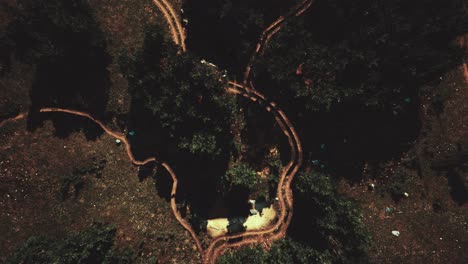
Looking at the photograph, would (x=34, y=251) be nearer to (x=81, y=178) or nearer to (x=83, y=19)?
(x=81, y=178)

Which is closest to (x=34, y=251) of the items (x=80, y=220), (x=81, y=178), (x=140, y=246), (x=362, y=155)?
(x=80, y=220)

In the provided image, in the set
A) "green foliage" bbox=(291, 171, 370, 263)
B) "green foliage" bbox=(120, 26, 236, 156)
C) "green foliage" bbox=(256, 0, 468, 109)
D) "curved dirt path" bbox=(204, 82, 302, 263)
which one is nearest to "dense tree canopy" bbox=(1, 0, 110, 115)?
"green foliage" bbox=(120, 26, 236, 156)

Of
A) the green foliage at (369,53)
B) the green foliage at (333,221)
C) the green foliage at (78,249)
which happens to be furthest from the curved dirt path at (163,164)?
the green foliage at (369,53)

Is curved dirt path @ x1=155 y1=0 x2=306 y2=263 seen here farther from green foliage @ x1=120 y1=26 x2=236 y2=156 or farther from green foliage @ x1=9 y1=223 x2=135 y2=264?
green foliage @ x1=9 y1=223 x2=135 y2=264

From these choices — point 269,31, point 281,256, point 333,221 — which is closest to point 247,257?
point 281,256

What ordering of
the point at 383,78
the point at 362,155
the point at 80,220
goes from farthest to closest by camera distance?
the point at 362,155
the point at 80,220
the point at 383,78

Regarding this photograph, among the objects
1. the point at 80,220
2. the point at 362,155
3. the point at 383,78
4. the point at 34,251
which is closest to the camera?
the point at 34,251
